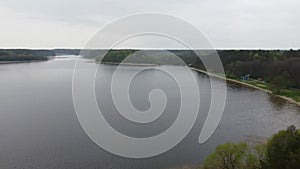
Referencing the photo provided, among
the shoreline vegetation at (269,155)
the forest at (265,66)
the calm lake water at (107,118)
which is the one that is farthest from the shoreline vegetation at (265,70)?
the shoreline vegetation at (269,155)

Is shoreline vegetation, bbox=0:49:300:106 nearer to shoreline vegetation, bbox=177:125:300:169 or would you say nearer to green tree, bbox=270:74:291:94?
green tree, bbox=270:74:291:94

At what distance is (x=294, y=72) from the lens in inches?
818

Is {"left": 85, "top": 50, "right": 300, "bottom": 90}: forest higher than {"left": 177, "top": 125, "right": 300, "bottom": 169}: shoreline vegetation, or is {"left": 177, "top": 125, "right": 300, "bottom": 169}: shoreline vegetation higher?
{"left": 85, "top": 50, "right": 300, "bottom": 90}: forest

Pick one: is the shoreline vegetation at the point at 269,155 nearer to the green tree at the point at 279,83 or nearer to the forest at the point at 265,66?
the green tree at the point at 279,83

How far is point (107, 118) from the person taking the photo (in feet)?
40.5

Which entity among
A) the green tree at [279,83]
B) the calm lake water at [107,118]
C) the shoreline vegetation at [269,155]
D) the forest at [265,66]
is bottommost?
the calm lake water at [107,118]

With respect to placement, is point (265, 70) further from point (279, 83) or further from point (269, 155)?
point (269, 155)

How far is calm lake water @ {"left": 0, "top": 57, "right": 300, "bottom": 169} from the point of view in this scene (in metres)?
8.26

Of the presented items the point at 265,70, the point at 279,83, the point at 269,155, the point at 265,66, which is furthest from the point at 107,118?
the point at 265,66

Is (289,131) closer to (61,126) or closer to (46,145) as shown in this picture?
(46,145)

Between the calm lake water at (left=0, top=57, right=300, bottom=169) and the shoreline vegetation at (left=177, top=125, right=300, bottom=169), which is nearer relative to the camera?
the shoreline vegetation at (left=177, top=125, right=300, bottom=169)

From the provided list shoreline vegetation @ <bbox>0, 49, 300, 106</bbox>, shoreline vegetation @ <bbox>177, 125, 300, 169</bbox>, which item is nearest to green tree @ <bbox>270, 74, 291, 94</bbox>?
shoreline vegetation @ <bbox>0, 49, 300, 106</bbox>

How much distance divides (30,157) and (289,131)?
7.31 metres

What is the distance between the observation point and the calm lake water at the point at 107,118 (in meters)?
8.26
